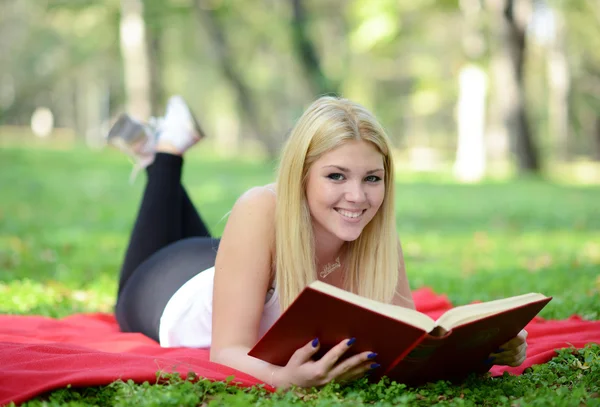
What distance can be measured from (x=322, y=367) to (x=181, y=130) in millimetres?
2587

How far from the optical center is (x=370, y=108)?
21062mm

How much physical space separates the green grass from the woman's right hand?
0.17ft

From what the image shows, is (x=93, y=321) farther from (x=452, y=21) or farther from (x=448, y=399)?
(x=452, y=21)

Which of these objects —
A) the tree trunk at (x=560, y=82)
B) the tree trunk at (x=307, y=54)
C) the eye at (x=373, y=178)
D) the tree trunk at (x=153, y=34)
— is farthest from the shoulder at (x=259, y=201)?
the tree trunk at (x=560, y=82)

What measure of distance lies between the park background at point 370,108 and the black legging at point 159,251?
2.12 ft

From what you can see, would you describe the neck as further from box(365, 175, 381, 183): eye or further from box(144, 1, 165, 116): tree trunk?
box(144, 1, 165, 116): tree trunk

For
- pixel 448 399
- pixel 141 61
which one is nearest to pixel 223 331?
pixel 448 399

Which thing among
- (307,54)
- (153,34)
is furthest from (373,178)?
(153,34)

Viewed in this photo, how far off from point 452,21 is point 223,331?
1422 inches

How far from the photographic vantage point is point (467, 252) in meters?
8.34

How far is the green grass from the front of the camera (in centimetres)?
285

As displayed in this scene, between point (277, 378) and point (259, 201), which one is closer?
point (277, 378)

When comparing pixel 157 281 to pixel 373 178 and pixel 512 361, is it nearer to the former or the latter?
pixel 373 178

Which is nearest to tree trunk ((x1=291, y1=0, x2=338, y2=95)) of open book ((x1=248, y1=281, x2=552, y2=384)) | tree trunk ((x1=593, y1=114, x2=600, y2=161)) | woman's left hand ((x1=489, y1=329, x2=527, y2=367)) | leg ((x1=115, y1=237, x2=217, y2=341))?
leg ((x1=115, y1=237, x2=217, y2=341))
